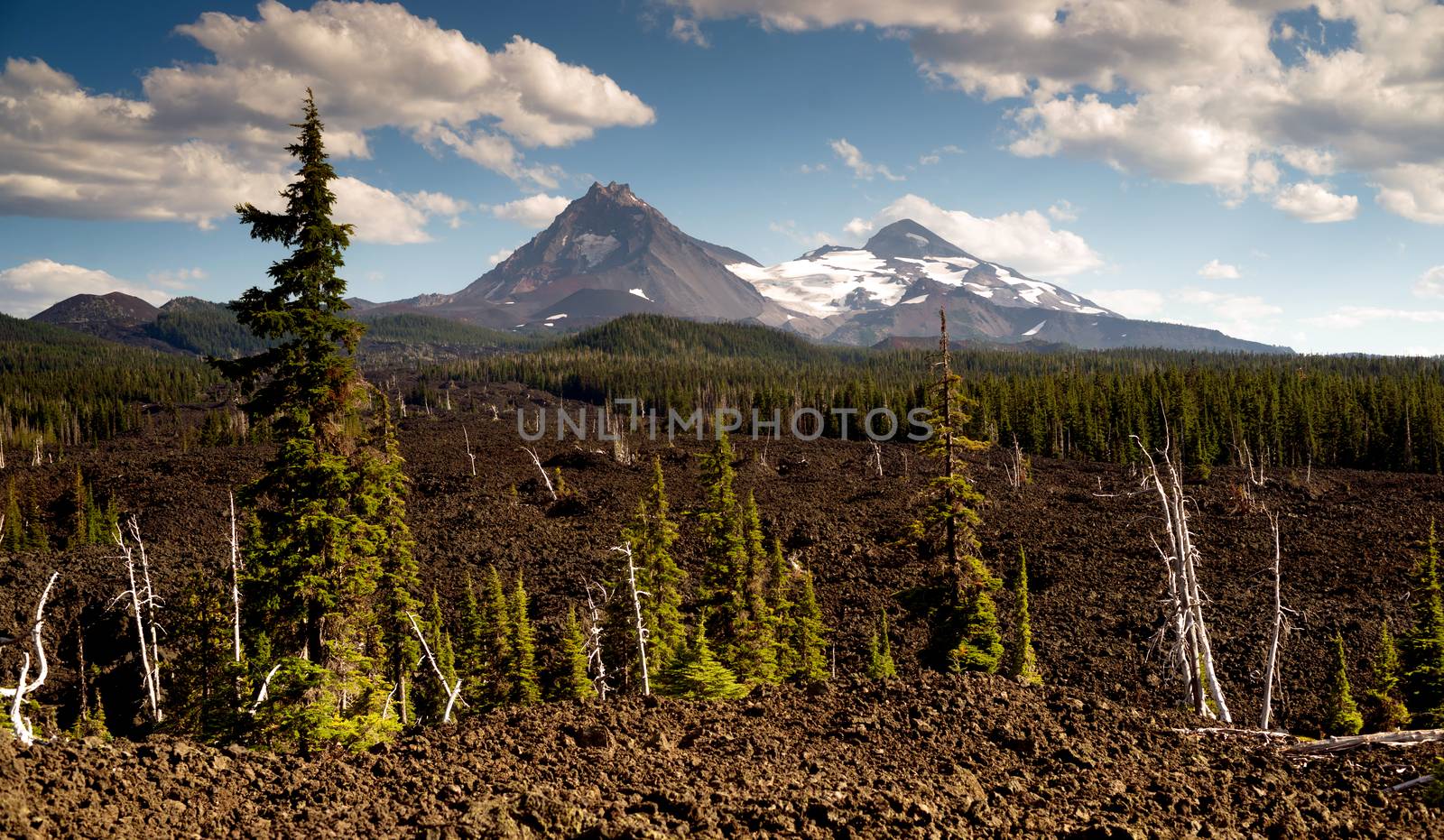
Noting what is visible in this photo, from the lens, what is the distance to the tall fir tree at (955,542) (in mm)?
22828

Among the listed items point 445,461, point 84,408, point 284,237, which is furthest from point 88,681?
point 84,408

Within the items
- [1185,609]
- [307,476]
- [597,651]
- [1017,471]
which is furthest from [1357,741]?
[1017,471]

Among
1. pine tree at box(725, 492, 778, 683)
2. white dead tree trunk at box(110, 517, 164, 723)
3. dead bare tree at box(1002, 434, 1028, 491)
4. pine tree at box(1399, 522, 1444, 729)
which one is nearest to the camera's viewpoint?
white dead tree trunk at box(110, 517, 164, 723)

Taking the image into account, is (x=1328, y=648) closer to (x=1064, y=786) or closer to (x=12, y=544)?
(x=1064, y=786)

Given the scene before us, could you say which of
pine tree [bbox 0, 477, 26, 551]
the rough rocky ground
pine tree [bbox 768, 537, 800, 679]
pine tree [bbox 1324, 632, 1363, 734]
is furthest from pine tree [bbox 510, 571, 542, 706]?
pine tree [bbox 0, 477, 26, 551]

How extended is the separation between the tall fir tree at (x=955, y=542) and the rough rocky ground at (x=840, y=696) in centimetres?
138

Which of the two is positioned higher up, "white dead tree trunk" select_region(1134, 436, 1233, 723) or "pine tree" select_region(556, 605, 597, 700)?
"white dead tree trunk" select_region(1134, 436, 1233, 723)

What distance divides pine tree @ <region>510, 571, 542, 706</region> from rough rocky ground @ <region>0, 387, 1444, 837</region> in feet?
42.7

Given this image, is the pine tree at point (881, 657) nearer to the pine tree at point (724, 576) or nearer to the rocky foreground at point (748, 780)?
the pine tree at point (724, 576)

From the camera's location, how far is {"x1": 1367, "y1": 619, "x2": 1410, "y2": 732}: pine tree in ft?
86.2

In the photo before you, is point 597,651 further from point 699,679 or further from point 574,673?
point 699,679

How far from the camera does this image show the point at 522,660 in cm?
2902

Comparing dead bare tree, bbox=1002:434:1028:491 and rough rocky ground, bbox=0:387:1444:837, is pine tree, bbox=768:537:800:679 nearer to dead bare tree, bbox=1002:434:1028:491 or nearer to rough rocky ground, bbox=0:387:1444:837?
rough rocky ground, bbox=0:387:1444:837

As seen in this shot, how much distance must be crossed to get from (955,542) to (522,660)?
634 inches
